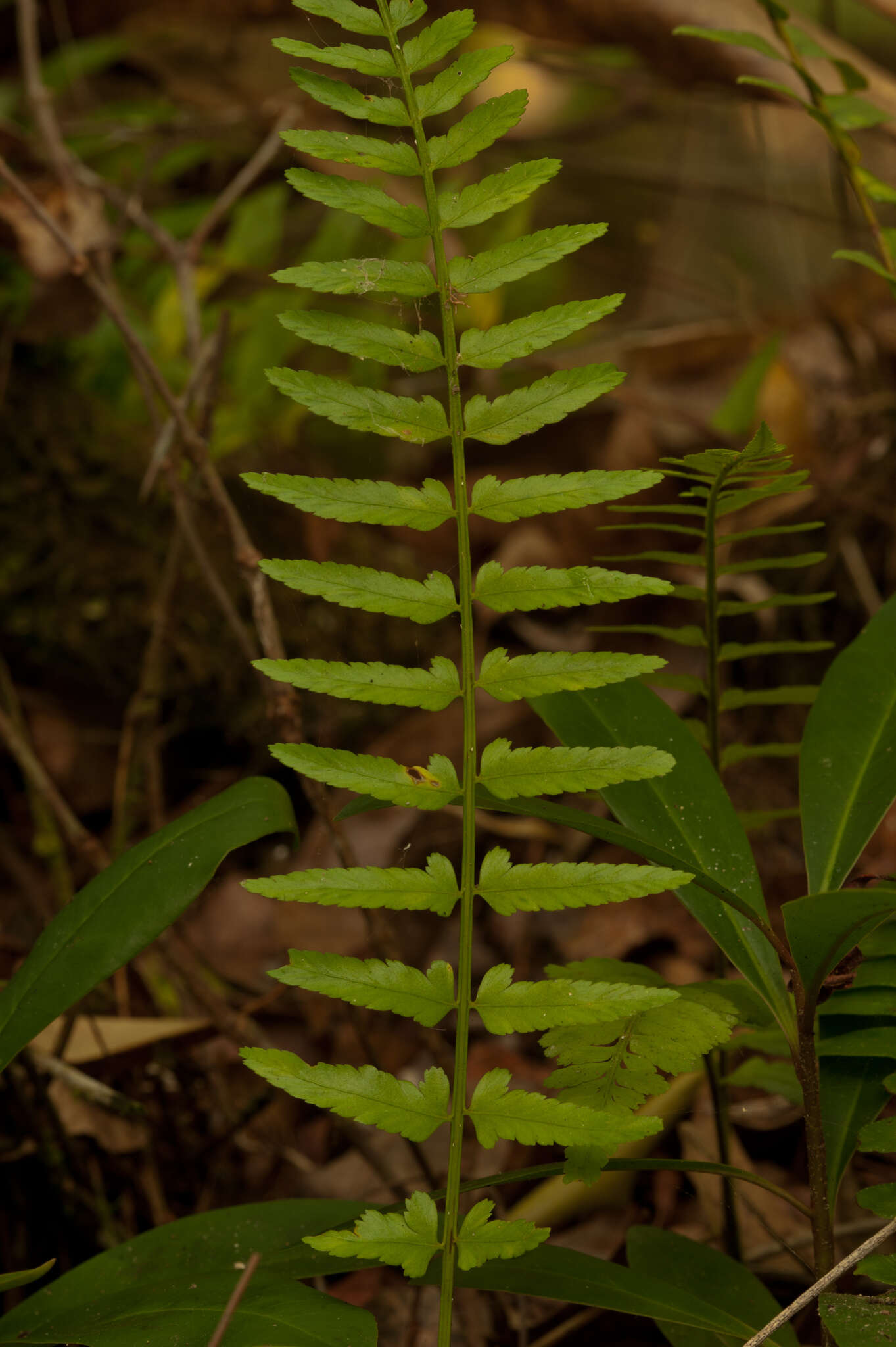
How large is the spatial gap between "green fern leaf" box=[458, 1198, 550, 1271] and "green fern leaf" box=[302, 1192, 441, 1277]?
24mm

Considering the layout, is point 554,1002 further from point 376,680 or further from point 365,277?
point 365,277

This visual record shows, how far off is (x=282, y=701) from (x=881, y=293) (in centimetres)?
346

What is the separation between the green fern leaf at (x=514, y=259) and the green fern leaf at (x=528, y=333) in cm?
4

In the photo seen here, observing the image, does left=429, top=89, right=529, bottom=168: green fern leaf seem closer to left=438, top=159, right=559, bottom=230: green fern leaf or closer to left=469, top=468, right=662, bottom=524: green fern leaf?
left=438, top=159, right=559, bottom=230: green fern leaf

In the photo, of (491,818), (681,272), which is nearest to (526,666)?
(491,818)

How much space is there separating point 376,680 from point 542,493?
228 mm

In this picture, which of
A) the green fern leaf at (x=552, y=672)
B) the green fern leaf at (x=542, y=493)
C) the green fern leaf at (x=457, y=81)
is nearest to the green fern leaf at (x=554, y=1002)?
the green fern leaf at (x=552, y=672)

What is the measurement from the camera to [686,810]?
43.8 inches

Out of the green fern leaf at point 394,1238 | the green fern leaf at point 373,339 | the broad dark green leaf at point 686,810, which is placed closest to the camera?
the green fern leaf at point 394,1238

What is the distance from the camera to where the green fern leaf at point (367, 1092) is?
2.86 ft

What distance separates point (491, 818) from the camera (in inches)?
97.2

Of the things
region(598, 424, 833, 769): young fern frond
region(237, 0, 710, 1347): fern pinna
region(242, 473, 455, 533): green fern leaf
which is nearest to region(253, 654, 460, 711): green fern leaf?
region(237, 0, 710, 1347): fern pinna

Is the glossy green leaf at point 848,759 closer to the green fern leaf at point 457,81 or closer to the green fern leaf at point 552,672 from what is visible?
the green fern leaf at point 552,672

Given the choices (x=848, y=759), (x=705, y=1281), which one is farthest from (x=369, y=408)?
(x=705, y=1281)
